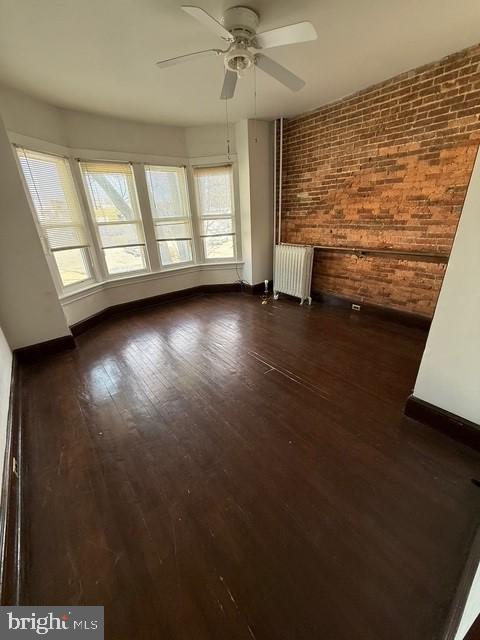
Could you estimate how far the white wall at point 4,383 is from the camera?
1643mm

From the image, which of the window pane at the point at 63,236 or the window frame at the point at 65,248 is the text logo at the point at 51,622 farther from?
the window pane at the point at 63,236

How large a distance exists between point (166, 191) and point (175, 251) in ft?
3.09

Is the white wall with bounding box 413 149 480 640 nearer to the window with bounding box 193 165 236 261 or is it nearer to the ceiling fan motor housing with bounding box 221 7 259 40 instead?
the ceiling fan motor housing with bounding box 221 7 259 40

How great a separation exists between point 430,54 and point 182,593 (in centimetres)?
422

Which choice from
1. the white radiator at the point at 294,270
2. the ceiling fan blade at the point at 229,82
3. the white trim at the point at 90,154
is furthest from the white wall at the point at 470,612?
the white trim at the point at 90,154

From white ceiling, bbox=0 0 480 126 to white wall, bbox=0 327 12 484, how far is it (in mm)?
2364

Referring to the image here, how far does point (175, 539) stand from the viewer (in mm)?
1241

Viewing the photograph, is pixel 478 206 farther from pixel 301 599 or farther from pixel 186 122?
pixel 186 122

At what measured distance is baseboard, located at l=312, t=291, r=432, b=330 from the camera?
311cm

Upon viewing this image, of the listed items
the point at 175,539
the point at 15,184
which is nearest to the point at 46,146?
the point at 15,184

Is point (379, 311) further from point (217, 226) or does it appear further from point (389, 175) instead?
point (217, 226)

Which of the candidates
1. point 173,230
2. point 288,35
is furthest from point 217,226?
point 288,35

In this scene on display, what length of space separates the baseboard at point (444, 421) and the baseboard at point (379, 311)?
5.32 ft

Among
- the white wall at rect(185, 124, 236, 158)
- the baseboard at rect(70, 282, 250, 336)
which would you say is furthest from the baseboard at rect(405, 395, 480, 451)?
the white wall at rect(185, 124, 236, 158)
